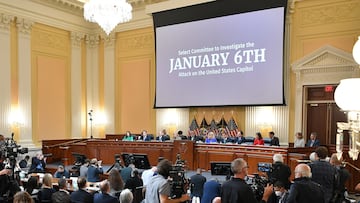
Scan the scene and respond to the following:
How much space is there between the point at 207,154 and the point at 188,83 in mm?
3695

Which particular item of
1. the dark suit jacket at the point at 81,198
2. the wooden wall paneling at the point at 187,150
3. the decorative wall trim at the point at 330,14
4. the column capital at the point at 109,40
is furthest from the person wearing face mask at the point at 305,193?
the column capital at the point at 109,40

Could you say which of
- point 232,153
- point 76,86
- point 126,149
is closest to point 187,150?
point 232,153

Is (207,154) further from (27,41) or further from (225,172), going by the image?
(27,41)

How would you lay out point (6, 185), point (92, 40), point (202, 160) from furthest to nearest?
point (92, 40) < point (202, 160) < point (6, 185)

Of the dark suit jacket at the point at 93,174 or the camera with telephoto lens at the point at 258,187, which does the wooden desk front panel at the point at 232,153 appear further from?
the camera with telephoto lens at the point at 258,187

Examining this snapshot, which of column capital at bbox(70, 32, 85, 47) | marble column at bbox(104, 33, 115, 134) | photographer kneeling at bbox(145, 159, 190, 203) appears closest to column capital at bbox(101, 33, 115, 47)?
marble column at bbox(104, 33, 115, 134)

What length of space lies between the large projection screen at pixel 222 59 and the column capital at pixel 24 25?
5.09 m

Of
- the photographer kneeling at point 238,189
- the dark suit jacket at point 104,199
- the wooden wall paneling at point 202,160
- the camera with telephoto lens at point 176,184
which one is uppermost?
the photographer kneeling at point 238,189

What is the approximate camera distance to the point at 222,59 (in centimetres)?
1240

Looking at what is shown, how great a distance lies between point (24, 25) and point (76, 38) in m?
2.64

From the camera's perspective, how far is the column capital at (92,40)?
16188 millimetres

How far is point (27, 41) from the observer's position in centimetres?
1352

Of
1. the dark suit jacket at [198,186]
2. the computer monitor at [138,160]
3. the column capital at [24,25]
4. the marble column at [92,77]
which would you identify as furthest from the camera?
the marble column at [92,77]

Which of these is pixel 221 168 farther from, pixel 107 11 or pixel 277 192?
pixel 107 11
